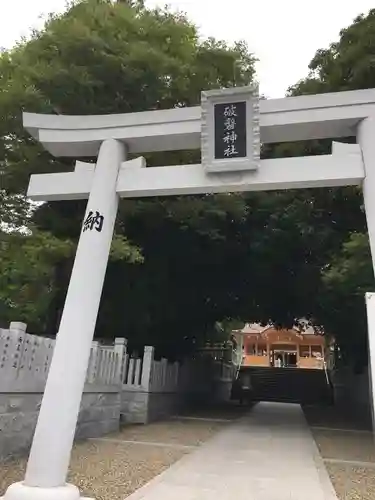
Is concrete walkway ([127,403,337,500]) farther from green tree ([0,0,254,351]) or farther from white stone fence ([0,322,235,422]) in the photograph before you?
green tree ([0,0,254,351])

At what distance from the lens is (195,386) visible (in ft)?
59.8

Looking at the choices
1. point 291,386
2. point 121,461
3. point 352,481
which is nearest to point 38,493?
point 121,461

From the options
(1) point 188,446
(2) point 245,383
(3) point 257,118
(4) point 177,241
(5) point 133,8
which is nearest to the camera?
(3) point 257,118

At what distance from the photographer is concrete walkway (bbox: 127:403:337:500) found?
5129 mm

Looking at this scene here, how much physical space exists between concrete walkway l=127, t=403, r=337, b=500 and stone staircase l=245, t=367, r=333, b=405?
14.1 meters

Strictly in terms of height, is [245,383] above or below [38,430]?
above

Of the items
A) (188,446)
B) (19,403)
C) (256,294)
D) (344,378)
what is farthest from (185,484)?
(344,378)

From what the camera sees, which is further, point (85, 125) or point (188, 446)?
point (188, 446)

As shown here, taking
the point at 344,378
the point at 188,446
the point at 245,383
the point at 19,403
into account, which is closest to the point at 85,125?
the point at 19,403

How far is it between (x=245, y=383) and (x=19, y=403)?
18245 millimetres

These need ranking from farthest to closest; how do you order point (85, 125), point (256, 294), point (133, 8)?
point (256, 294) < point (133, 8) < point (85, 125)

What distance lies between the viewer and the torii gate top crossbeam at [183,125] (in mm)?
4863

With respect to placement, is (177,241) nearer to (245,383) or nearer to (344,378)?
(344,378)

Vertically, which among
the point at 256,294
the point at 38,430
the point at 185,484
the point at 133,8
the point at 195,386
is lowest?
the point at 185,484
